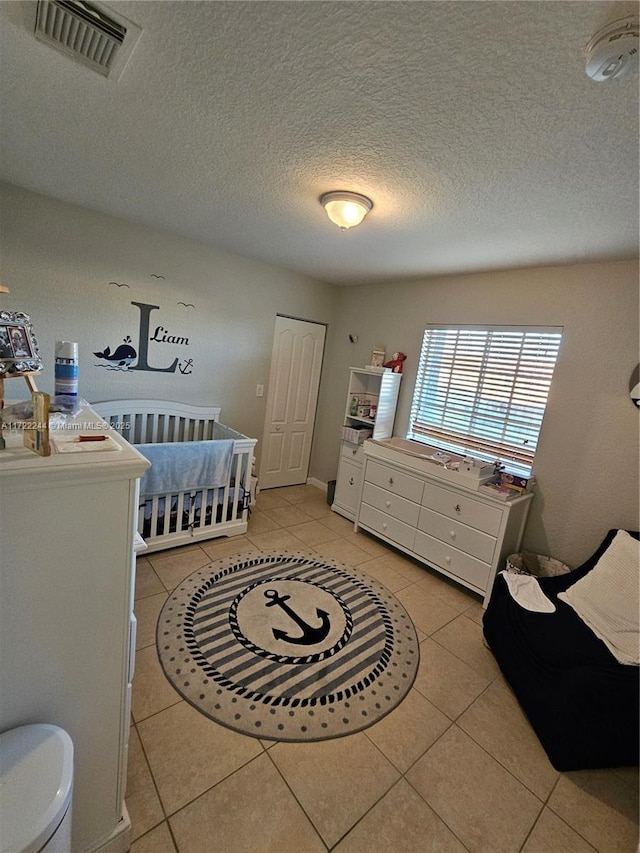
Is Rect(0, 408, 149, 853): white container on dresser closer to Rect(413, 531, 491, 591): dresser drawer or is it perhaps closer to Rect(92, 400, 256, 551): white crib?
Rect(92, 400, 256, 551): white crib

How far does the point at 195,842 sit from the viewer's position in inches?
47.5

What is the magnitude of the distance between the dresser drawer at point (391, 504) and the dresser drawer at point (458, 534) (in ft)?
0.26

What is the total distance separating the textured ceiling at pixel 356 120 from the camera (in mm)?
971

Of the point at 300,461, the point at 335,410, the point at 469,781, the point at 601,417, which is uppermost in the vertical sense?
the point at 601,417

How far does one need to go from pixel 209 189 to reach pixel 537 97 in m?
1.69

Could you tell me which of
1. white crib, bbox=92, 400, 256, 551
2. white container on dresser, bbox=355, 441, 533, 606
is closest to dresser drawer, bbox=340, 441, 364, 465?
white container on dresser, bbox=355, 441, 533, 606

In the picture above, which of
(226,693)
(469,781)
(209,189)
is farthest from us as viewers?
(209,189)

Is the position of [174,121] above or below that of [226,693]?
above

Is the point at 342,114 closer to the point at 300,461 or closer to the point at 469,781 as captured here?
the point at 469,781

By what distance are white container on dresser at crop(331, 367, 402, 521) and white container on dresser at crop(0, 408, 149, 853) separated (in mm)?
2711

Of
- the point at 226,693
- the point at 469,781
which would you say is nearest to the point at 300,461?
the point at 226,693

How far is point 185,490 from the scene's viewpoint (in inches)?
113

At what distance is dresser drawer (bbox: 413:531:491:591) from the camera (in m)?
2.64

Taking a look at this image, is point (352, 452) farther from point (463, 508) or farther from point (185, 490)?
point (185, 490)
